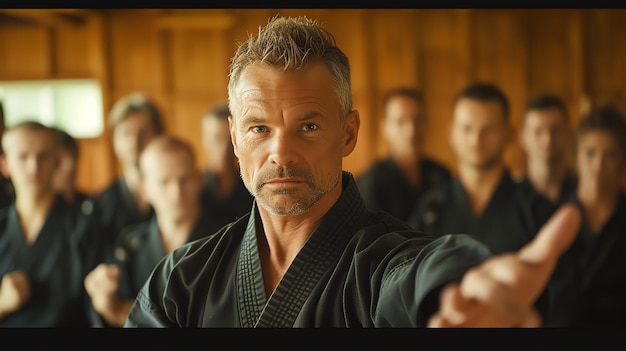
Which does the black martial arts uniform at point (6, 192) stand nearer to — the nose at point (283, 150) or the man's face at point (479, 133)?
the man's face at point (479, 133)

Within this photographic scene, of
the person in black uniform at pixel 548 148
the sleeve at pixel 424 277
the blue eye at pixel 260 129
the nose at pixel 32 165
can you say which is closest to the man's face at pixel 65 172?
the nose at pixel 32 165

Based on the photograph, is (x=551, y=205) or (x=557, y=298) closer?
(x=557, y=298)

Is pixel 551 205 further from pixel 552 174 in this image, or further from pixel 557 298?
pixel 557 298

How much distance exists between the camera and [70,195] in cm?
517

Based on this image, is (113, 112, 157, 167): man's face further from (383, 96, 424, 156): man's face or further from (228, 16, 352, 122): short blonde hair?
(228, 16, 352, 122): short blonde hair

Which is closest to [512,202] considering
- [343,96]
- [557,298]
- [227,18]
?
[557,298]

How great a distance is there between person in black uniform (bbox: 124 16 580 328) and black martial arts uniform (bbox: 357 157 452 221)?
9.26 ft

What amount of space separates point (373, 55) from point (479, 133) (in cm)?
90

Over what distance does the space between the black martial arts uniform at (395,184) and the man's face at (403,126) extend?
122 millimetres

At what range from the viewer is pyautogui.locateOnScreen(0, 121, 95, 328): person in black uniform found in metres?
4.87

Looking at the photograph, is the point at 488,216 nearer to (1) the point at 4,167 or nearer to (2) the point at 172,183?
(2) the point at 172,183

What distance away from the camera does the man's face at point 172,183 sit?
193 inches

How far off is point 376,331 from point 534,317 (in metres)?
0.42

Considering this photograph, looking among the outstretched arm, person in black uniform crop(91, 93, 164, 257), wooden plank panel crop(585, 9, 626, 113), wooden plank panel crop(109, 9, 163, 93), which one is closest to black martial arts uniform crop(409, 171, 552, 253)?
wooden plank panel crop(585, 9, 626, 113)
